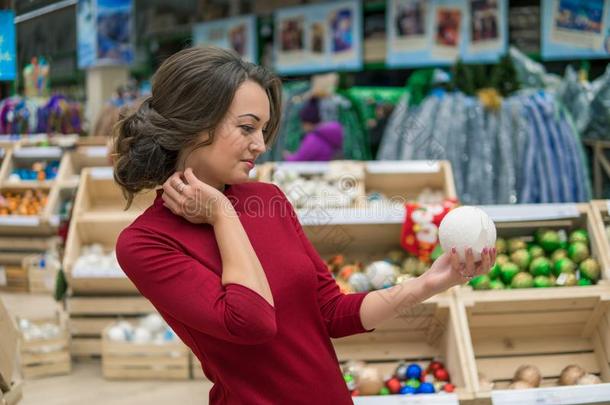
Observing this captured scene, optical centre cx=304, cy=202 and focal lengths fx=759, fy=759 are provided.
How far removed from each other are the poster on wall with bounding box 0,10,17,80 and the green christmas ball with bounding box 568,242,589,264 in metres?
2.55

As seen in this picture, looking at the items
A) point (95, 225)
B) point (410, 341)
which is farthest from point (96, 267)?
point (410, 341)

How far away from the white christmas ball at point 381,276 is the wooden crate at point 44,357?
2.18 meters

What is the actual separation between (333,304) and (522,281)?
2.07 metres

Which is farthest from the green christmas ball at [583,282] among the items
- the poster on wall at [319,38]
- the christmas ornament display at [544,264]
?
the poster on wall at [319,38]

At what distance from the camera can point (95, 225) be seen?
491 centimetres

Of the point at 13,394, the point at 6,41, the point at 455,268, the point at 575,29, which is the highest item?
the point at 575,29

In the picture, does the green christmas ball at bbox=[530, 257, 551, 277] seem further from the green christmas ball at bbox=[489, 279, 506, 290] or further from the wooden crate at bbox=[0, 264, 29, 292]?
the wooden crate at bbox=[0, 264, 29, 292]

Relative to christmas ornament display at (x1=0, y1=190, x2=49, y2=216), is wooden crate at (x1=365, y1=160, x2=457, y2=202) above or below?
above

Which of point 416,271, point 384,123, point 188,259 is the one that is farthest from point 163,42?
point 188,259

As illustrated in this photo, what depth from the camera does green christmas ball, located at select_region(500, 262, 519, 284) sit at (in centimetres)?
353

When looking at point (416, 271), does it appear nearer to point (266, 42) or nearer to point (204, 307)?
point (204, 307)

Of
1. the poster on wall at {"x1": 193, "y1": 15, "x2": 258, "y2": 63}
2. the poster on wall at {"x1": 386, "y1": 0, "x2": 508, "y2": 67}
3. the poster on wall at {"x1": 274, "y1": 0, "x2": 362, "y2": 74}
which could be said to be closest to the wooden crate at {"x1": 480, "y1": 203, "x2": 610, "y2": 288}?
the poster on wall at {"x1": 386, "y1": 0, "x2": 508, "y2": 67}

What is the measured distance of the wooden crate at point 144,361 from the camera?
4.49 m

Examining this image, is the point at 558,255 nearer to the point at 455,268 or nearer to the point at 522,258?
the point at 522,258
